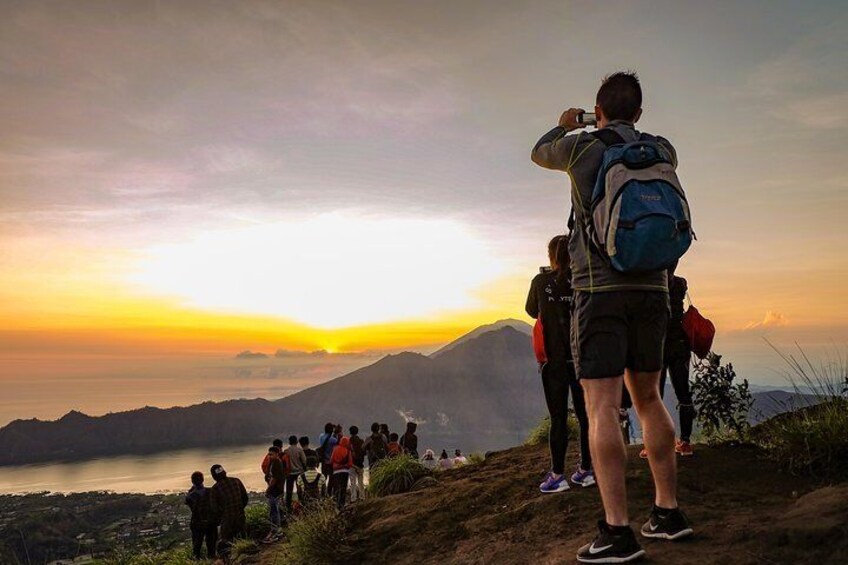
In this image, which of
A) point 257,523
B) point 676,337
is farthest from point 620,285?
point 257,523

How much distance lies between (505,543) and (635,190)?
2.85 metres

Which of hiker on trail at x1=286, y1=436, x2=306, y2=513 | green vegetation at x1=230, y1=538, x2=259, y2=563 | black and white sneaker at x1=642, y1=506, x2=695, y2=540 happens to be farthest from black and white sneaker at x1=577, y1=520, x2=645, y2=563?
hiker on trail at x1=286, y1=436, x2=306, y2=513

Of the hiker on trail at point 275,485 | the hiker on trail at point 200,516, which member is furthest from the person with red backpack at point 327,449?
the hiker on trail at point 200,516

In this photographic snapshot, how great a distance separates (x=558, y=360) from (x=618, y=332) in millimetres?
2164

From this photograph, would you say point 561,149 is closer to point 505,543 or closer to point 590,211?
point 590,211

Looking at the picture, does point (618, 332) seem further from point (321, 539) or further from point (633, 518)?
point (321, 539)

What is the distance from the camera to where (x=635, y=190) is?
2.72 m

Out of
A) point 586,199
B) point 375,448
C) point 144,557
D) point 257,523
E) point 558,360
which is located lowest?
point 257,523

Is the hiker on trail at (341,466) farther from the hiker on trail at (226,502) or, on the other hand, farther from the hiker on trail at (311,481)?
the hiker on trail at (226,502)

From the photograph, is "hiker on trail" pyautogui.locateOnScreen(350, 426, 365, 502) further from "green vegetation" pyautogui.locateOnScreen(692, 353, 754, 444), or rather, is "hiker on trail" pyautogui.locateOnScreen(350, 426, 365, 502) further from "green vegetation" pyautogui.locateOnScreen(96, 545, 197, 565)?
"green vegetation" pyautogui.locateOnScreen(692, 353, 754, 444)

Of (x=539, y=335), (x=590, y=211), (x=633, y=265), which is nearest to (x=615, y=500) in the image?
(x=633, y=265)

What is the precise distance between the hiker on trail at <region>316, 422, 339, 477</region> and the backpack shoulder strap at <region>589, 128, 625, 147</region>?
1030 cm

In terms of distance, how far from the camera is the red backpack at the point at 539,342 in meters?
5.00

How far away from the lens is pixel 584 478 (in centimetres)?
500
